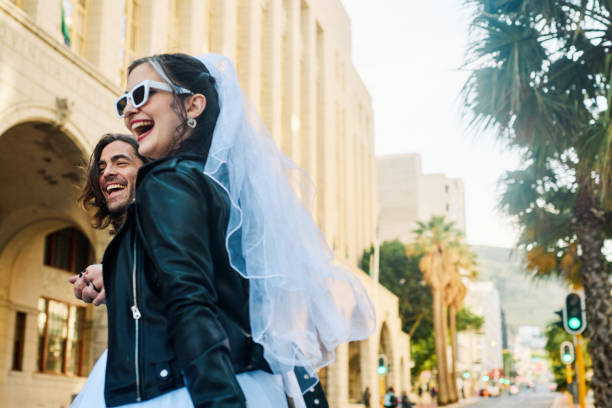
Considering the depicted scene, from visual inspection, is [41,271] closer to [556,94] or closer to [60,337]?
[60,337]

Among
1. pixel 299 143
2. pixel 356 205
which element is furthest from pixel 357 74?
pixel 299 143

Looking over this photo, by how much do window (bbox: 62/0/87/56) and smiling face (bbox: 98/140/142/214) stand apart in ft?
43.6

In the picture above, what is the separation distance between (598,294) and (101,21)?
40.7 ft

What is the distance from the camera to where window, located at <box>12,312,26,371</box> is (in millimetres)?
18219

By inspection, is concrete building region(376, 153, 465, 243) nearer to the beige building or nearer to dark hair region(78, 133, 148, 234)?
the beige building

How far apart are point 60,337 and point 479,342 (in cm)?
11949

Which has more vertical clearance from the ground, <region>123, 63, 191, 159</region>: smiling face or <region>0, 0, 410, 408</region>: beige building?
<region>0, 0, 410, 408</region>: beige building

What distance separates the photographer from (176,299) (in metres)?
1.86

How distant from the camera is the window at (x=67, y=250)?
20328 mm

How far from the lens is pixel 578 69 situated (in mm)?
13523

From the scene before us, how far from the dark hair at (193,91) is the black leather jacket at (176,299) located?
0.70 feet

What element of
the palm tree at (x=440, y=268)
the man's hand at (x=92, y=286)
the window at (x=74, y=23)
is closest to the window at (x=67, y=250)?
the window at (x=74, y=23)

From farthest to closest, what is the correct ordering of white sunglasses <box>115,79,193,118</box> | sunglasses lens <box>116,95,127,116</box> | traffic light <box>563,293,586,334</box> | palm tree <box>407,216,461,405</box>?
1. palm tree <box>407,216,461,405</box>
2. traffic light <box>563,293,586,334</box>
3. sunglasses lens <box>116,95,127,116</box>
4. white sunglasses <box>115,79,193,118</box>

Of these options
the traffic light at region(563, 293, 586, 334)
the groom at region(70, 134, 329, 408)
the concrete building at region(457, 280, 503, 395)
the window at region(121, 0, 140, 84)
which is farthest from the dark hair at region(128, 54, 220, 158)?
the concrete building at region(457, 280, 503, 395)
